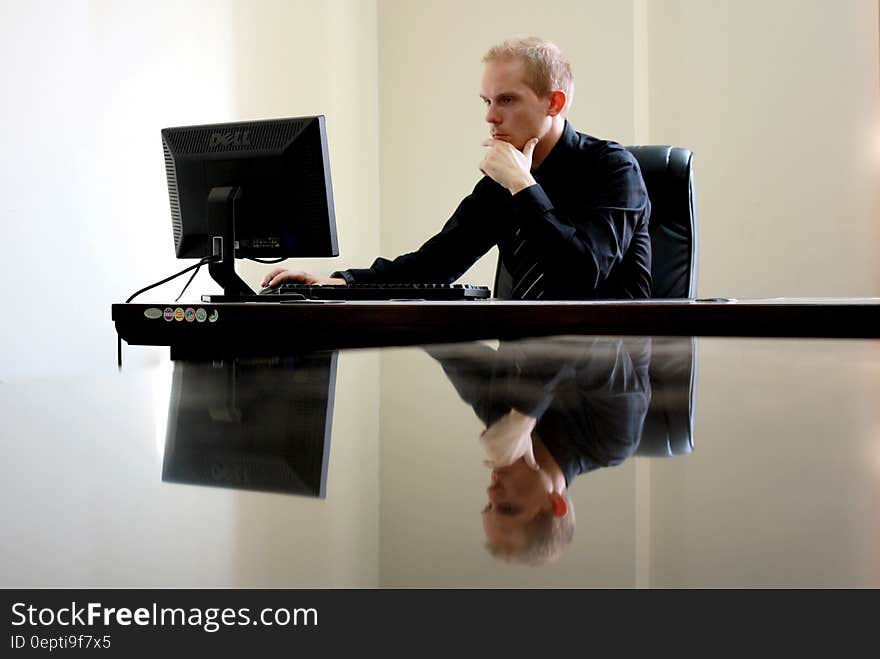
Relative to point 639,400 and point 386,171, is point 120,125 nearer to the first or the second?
point 386,171

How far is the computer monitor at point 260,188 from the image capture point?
Answer: 6.23 ft

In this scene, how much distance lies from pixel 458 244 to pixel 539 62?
0.55 meters

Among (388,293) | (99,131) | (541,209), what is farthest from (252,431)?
(99,131)

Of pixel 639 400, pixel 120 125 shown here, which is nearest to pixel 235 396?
pixel 639 400

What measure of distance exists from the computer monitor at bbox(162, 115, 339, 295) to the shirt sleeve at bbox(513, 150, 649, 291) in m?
0.46

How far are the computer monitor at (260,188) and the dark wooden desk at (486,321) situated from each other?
49cm

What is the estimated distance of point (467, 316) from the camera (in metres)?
1.15

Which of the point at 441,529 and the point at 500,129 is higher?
the point at 500,129

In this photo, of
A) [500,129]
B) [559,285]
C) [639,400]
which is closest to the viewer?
[639,400]

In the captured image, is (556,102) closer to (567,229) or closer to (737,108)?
(567,229)

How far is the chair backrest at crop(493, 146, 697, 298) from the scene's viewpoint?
2.42m

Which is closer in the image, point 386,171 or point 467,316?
point 467,316
